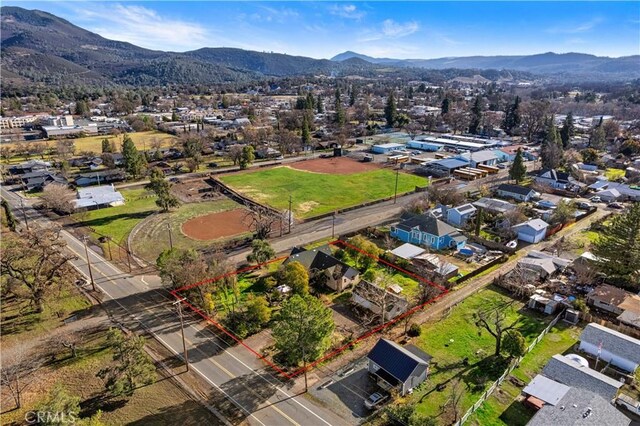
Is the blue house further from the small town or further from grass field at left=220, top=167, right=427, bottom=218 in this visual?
grass field at left=220, top=167, right=427, bottom=218

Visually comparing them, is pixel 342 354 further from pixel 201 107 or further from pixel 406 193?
pixel 201 107

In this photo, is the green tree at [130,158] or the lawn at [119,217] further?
the green tree at [130,158]

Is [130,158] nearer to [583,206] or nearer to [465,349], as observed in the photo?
[465,349]

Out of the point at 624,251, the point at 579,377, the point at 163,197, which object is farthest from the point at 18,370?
the point at 624,251

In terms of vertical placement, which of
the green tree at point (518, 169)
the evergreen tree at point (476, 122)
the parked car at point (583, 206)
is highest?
the evergreen tree at point (476, 122)

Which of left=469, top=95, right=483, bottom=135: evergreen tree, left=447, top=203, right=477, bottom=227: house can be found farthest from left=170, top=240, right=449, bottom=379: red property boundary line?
left=469, top=95, right=483, bottom=135: evergreen tree

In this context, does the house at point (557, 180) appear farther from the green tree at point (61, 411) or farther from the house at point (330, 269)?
the green tree at point (61, 411)

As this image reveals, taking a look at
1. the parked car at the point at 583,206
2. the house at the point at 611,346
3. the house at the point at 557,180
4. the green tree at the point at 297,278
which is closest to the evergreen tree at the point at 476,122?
the house at the point at 557,180
